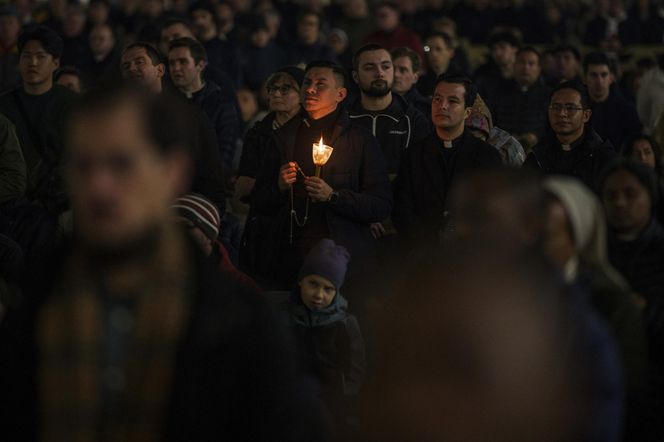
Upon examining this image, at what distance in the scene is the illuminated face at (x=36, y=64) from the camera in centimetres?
857

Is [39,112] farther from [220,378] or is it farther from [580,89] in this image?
[220,378]

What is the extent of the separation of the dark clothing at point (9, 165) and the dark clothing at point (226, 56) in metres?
5.10

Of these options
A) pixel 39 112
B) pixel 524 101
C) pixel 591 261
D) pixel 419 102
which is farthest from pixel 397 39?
pixel 591 261

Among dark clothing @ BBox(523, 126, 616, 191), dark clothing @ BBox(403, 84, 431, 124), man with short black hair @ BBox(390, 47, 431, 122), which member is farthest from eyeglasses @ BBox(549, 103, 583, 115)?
man with short black hair @ BBox(390, 47, 431, 122)

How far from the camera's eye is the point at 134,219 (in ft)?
8.63

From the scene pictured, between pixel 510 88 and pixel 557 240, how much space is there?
8.00 meters

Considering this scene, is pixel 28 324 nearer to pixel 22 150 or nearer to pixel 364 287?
pixel 364 287

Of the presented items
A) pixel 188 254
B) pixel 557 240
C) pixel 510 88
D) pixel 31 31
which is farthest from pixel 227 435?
pixel 510 88

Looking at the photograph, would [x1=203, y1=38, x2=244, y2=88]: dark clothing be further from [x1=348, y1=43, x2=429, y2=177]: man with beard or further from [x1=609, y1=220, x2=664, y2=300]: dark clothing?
[x1=609, y1=220, x2=664, y2=300]: dark clothing

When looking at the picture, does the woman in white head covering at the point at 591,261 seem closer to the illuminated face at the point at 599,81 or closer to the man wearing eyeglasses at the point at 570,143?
the man wearing eyeglasses at the point at 570,143

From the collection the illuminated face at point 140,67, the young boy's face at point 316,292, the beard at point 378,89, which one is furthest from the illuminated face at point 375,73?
the young boy's face at point 316,292

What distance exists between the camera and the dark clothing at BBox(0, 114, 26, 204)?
7.45m

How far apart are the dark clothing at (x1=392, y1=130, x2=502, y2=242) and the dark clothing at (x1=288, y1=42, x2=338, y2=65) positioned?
6322mm

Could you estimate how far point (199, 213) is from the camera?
199 inches
